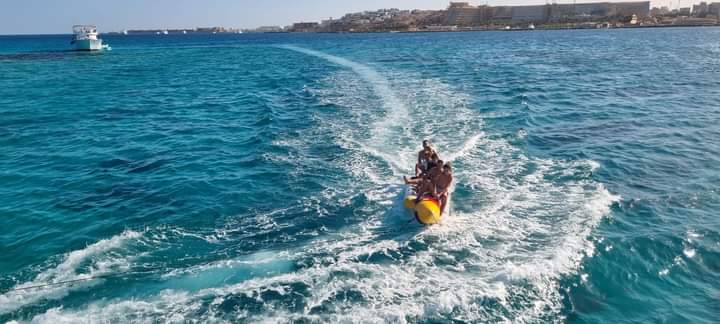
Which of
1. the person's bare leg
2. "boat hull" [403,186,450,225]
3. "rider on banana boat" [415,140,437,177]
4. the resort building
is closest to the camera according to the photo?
"boat hull" [403,186,450,225]

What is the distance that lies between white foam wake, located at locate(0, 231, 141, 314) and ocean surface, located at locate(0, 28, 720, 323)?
0.05 metres

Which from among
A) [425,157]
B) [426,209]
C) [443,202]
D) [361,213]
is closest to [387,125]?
[425,157]

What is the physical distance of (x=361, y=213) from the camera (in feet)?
39.3

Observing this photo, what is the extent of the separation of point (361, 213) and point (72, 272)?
6459 millimetres

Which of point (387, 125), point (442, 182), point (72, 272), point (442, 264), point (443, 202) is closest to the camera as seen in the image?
point (442, 264)

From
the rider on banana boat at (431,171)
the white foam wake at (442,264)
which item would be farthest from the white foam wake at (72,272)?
the rider on banana boat at (431,171)

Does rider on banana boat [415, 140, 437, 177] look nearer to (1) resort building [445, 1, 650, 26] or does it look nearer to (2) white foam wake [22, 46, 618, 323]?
(2) white foam wake [22, 46, 618, 323]

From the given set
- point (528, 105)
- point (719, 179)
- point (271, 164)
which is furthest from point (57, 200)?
point (528, 105)

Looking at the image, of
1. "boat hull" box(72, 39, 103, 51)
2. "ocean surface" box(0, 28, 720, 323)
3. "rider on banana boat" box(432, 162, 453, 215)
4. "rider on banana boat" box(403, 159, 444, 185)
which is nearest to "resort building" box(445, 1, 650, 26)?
"boat hull" box(72, 39, 103, 51)

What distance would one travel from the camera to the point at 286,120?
2264 cm

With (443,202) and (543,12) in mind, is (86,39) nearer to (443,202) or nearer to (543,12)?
(443,202)

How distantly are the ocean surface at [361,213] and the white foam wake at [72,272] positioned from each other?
5 centimetres

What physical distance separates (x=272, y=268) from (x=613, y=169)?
11.2 m

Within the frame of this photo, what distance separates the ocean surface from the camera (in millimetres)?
8383
